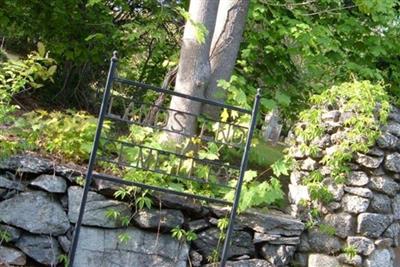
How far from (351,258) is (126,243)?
1.79 m

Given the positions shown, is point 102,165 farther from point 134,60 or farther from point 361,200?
point 134,60

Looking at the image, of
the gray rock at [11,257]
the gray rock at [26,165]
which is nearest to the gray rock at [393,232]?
the gray rock at [26,165]

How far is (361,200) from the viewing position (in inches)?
173

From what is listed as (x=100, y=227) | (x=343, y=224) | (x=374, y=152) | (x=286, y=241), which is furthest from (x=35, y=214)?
(x=374, y=152)

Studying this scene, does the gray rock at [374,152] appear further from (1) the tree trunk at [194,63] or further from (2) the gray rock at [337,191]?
(1) the tree trunk at [194,63]

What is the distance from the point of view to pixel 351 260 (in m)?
4.37

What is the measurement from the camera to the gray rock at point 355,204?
173 inches

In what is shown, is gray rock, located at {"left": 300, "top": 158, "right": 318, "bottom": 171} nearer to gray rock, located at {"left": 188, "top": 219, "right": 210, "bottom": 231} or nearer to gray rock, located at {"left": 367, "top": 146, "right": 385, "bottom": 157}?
gray rock, located at {"left": 367, "top": 146, "right": 385, "bottom": 157}

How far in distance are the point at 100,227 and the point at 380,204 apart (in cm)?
225

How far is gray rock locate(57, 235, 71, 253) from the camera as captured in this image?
12.9ft

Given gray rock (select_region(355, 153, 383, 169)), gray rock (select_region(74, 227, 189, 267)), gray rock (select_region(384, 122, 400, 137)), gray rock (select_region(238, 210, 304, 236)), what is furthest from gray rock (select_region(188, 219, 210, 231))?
gray rock (select_region(384, 122, 400, 137))

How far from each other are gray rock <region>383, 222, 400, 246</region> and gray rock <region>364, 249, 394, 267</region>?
122 millimetres

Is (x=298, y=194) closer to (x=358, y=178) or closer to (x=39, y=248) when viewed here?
(x=358, y=178)

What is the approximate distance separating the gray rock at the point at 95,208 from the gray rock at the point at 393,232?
214 centimetres
